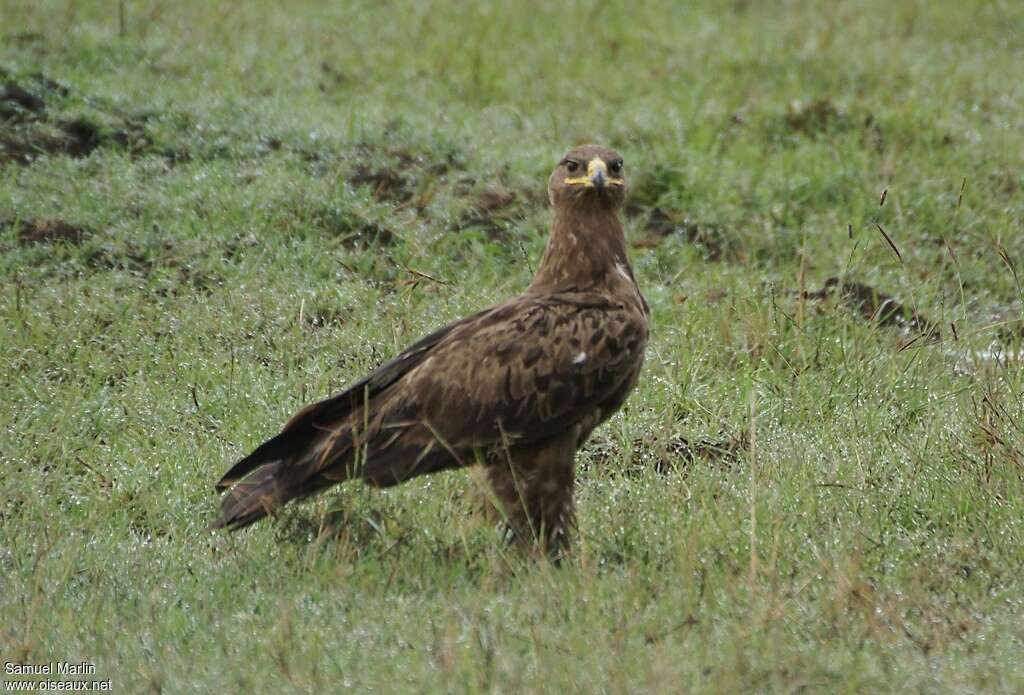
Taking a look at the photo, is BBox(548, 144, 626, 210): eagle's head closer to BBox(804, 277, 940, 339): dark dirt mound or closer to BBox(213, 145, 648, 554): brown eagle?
BBox(213, 145, 648, 554): brown eagle

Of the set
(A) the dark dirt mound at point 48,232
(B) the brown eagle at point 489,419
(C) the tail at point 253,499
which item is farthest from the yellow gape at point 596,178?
(A) the dark dirt mound at point 48,232

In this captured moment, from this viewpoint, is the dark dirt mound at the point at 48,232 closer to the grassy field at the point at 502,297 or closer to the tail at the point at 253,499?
the grassy field at the point at 502,297

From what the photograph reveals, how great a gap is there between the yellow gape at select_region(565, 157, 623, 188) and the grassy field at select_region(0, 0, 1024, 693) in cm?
96

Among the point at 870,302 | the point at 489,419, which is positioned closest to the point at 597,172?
the point at 489,419

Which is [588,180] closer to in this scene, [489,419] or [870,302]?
[489,419]

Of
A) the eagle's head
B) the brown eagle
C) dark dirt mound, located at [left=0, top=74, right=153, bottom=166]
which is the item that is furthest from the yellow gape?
dark dirt mound, located at [left=0, top=74, right=153, bottom=166]

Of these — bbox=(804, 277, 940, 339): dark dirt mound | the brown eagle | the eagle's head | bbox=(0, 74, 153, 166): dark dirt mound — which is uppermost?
the eagle's head

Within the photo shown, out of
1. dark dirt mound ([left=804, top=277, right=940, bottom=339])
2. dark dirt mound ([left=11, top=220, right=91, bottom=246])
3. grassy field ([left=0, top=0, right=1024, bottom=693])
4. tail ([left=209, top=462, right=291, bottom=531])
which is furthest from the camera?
dark dirt mound ([left=11, top=220, right=91, bottom=246])

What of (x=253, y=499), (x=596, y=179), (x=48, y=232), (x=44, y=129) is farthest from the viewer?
(x=44, y=129)

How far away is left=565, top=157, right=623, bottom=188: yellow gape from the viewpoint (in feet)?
18.0

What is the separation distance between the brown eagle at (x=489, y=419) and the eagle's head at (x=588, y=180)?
18.2 inches

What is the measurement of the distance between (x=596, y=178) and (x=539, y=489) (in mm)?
1043

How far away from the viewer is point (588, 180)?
18.1 feet

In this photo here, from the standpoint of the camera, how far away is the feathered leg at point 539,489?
5.07 metres
